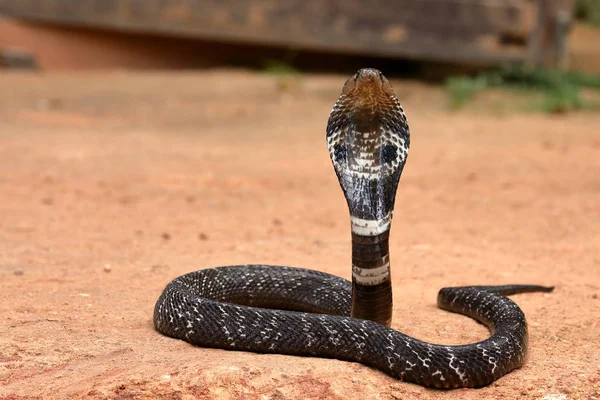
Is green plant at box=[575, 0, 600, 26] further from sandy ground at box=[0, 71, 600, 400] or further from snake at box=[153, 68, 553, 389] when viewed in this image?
snake at box=[153, 68, 553, 389]

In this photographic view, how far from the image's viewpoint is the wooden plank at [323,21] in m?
14.2

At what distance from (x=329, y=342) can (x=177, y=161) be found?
600 cm

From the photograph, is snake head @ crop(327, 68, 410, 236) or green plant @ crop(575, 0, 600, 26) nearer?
snake head @ crop(327, 68, 410, 236)

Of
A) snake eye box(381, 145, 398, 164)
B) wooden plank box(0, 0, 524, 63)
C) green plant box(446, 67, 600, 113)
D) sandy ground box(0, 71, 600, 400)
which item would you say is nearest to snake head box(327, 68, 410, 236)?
snake eye box(381, 145, 398, 164)

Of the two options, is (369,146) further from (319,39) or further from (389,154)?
(319,39)

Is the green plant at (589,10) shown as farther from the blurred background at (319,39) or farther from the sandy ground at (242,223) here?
the sandy ground at (242,223)

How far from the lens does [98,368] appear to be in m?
4.17

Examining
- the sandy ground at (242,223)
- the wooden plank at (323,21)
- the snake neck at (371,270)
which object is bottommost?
the sandy ground at (242,223)

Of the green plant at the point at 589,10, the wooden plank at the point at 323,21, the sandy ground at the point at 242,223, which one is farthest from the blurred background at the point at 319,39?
the green plant at the point at 589,10

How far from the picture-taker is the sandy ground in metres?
4.22

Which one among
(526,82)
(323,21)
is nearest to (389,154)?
(526,82)

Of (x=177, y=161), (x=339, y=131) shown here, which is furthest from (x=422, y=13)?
(x=339, y=131)

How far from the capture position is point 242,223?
7.93 m

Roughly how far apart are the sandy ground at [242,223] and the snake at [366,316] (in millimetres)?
81
